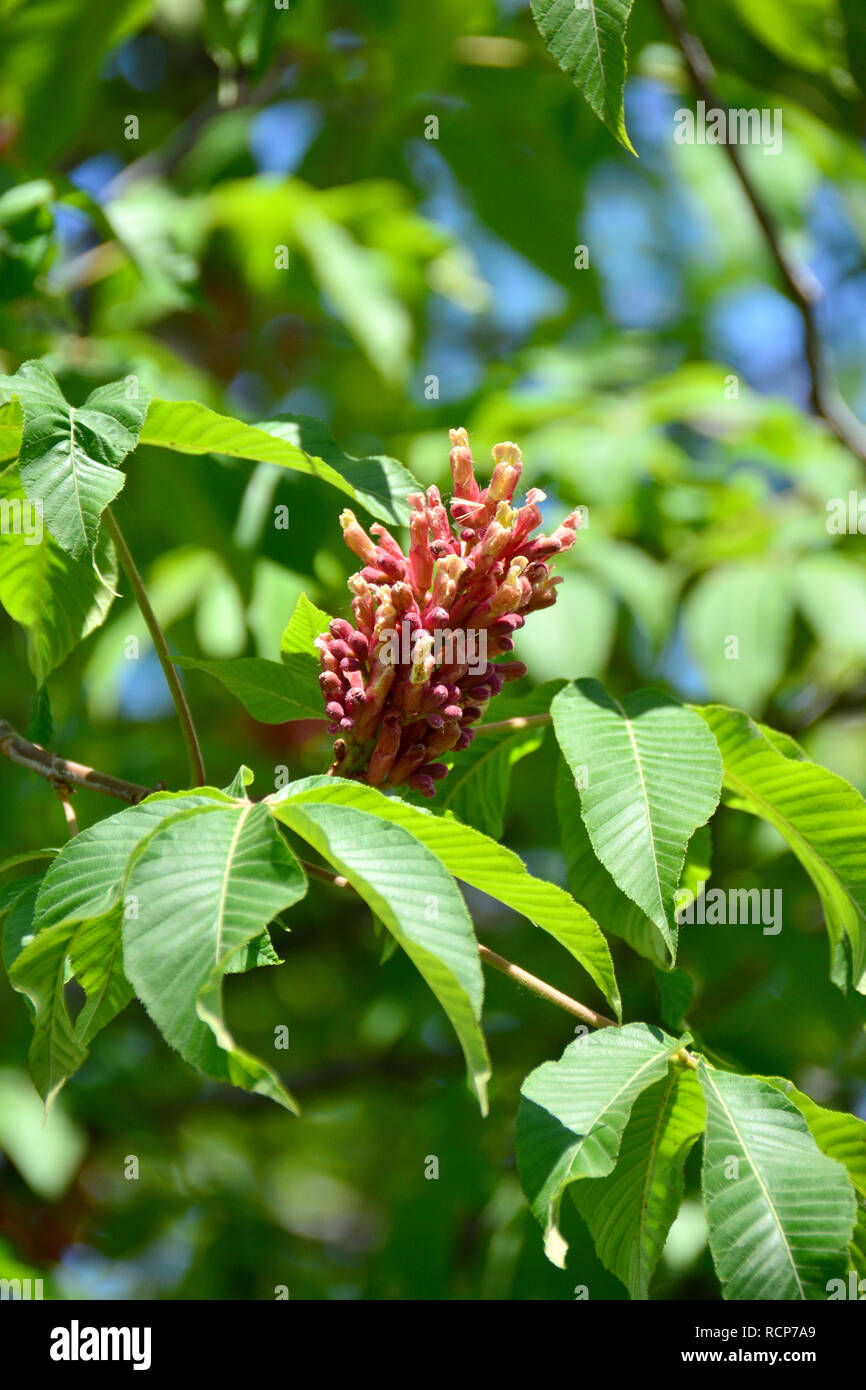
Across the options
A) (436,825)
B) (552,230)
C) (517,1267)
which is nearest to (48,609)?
(436,825)

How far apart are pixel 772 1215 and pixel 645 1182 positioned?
20cm

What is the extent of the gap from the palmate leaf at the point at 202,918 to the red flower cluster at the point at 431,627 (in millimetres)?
375

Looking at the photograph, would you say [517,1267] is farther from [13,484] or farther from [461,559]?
[13,484]

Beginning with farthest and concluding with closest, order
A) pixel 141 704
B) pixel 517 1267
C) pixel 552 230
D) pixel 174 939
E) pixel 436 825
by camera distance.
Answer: pixel 141 704 < pixel 552 230 < pixel 517 1267 < pixel 436 825 < pixel 174 939

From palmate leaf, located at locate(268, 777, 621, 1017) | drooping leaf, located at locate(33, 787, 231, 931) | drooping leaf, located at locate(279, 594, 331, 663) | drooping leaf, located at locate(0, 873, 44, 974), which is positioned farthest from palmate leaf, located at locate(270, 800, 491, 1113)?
drooping leaf, located at locate(279, 594, 331, 663)

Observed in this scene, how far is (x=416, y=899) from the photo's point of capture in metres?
1.15

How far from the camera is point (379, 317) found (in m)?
3.07

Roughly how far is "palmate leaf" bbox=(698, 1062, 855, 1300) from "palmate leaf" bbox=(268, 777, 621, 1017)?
0.28 metres

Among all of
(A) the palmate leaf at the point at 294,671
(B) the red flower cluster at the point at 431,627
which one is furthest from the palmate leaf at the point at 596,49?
(A) the palmate leaf at the point at 294,671

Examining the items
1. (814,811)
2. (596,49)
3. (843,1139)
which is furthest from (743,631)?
(596,49)

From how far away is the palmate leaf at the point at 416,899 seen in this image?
3.52ft

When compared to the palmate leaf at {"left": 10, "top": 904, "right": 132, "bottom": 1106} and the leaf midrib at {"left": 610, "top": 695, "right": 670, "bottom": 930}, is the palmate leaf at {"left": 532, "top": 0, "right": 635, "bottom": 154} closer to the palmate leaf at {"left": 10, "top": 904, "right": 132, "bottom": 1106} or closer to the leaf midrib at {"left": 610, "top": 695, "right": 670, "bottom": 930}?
the leaf midrib at {"left": 610, "top": 695, "right": 670, "bottom": 930}

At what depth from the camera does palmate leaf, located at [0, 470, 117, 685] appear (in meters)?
1.69

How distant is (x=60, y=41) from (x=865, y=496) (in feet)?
7.31
